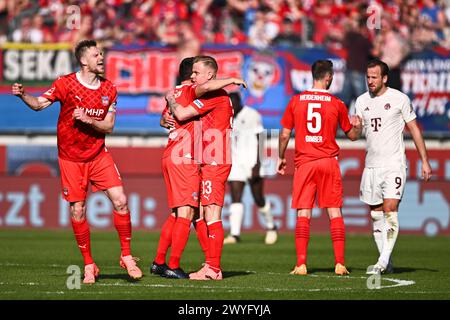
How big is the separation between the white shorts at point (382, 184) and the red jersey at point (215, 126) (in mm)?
2277

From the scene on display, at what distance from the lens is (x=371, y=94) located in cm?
1319

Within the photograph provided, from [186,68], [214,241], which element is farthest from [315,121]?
[214,241]

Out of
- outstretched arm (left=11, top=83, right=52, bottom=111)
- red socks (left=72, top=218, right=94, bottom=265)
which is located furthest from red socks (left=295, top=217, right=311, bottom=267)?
outstretched arm (left=11, top=83, right=52, bottom=111)

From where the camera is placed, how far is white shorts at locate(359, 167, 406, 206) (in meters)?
13.0

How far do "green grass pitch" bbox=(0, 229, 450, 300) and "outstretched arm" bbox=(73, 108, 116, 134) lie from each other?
1.61m

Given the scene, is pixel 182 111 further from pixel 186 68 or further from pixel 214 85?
pixel 186 68

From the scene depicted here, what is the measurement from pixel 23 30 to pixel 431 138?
932 centimetres

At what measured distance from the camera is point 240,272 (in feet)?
42.4

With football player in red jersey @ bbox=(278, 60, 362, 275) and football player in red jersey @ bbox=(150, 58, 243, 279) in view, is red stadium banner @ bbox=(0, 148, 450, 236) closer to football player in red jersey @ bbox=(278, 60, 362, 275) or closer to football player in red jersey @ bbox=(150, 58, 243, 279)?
football player in red jersey @ bbox=(278, 60, 362, 275)
